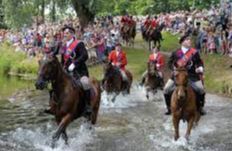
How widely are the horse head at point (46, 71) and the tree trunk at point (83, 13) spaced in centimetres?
2843

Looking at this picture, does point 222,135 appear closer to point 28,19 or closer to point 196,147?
point 196,147

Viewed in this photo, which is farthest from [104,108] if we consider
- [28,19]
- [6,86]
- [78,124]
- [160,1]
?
[160,1]

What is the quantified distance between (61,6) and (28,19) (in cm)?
738

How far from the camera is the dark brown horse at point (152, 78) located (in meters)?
22.9

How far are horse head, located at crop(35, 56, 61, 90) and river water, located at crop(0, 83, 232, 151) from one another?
167 cm

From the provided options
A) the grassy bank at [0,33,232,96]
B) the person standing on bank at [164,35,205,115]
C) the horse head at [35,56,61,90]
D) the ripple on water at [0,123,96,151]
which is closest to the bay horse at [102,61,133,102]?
the ripple on water at [0,123,96,151]

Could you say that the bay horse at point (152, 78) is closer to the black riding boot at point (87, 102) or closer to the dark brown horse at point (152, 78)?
the dark brown horse at point (152, 78)

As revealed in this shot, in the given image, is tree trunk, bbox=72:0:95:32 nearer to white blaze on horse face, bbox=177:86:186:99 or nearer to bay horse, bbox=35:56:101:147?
bay horse, bbox=35:56:101:147

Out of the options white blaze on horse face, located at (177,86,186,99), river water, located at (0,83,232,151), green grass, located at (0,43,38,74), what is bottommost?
green grass, located at (0,43,38,74)

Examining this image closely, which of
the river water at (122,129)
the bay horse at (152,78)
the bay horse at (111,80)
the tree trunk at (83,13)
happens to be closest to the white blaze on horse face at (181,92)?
the river water at (122,129)

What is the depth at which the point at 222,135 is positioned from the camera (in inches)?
618

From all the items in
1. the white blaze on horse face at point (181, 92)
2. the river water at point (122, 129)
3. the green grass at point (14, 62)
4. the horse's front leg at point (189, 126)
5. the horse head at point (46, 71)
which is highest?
the horse head at point (46, 71)

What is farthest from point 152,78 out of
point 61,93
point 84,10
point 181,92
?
point 84,10

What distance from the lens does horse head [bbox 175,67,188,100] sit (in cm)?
1319
